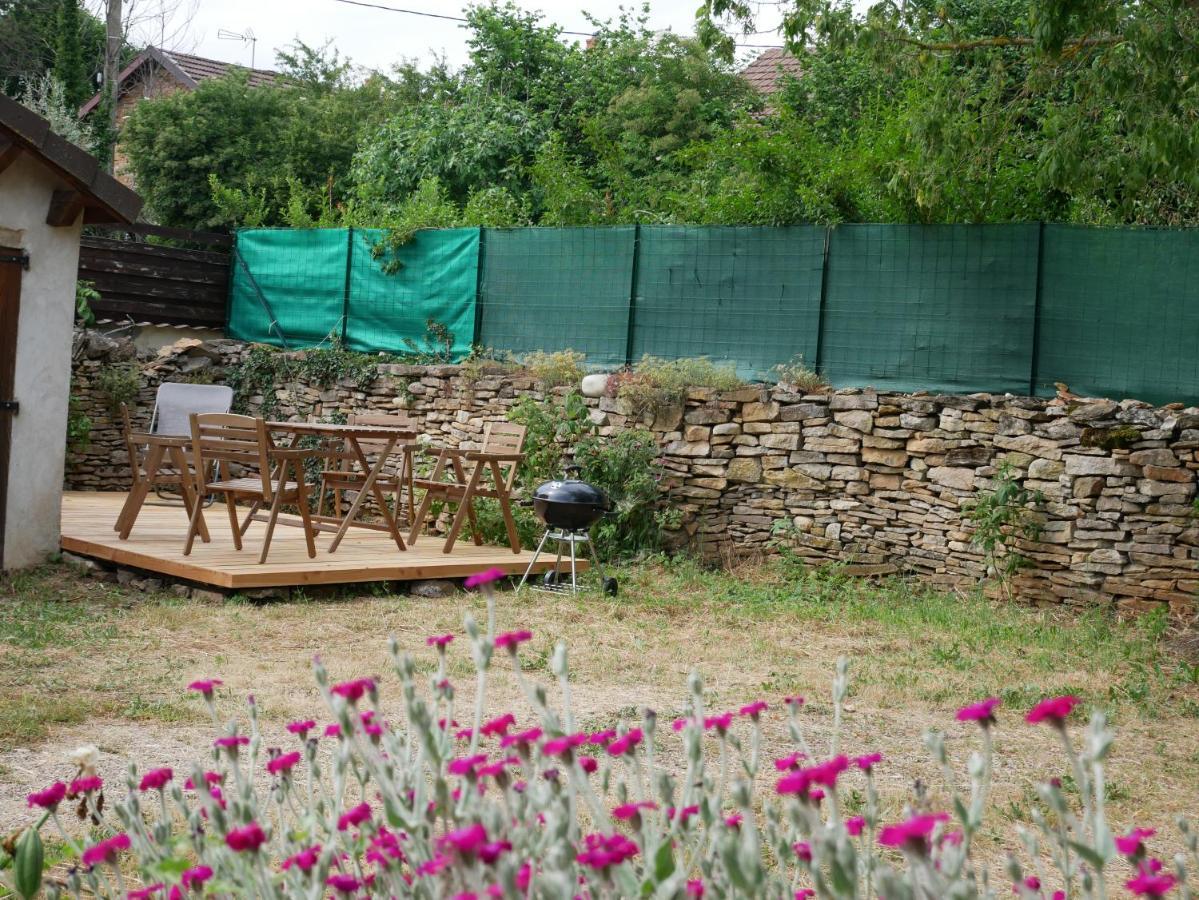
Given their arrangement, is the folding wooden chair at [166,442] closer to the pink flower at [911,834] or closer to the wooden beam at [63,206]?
the wooden beam at [63,206]

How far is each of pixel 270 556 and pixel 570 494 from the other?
1.87 metres

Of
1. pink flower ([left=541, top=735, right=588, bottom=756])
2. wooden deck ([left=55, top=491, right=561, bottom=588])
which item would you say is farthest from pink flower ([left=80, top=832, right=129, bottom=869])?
wooden deck ([left=55, top=491, right=561, bottom=588])

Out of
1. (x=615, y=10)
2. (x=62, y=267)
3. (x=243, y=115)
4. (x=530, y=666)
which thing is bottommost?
(x=530, y=666)

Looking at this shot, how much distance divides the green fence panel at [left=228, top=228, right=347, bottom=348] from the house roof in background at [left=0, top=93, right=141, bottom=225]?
3.67 metres

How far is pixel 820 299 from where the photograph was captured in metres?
8.51

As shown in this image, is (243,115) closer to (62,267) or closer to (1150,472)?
(62,267)

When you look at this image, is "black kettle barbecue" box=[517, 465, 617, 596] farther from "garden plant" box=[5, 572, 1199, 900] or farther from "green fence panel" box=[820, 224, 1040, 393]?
"garden plant" box=[5, 572, 1199, 900]

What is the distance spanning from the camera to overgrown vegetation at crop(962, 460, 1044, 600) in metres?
7.49

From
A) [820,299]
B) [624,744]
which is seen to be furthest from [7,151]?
[624,744]

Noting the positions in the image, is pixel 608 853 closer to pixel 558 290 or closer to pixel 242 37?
pixel 558 290

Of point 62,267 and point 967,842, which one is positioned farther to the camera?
point 62,267

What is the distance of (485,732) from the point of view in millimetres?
1726

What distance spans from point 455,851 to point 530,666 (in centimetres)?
440

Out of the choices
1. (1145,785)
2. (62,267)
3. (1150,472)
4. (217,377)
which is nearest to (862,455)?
(1150,472)
